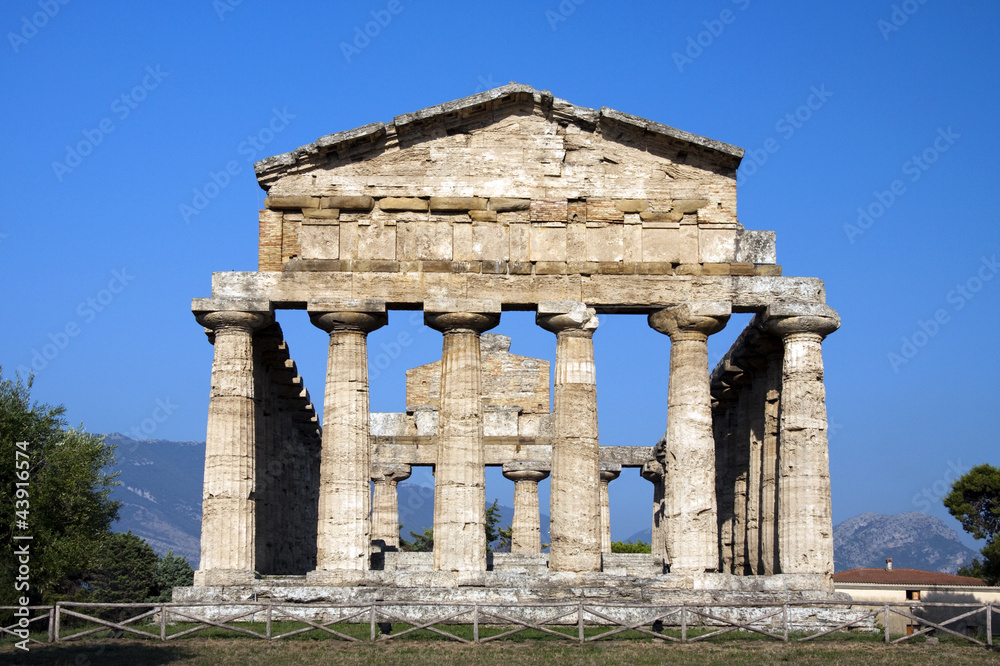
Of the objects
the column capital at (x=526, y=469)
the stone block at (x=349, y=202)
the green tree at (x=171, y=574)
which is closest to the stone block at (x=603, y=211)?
the stone block at (x=349, y=202)

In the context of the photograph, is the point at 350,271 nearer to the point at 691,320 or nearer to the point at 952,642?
the point at 691,320

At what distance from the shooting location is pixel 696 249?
33031 mm

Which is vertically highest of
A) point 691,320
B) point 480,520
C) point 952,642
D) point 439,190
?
point 439,190

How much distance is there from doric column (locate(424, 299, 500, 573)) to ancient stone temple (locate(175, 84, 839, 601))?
0.18 ft

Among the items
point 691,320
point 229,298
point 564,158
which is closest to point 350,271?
point 229,298

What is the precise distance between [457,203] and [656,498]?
80.0ft

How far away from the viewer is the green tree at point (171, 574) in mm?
53656

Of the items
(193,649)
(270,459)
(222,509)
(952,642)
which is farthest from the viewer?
(270,459)

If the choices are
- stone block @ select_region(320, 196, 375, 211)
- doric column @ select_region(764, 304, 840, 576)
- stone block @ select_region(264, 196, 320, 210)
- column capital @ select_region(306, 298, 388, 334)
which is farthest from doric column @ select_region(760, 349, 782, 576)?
stone block @ select_region(264, 196, 320, 210)

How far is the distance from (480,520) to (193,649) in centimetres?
946

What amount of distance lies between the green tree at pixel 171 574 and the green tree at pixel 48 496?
542 inches

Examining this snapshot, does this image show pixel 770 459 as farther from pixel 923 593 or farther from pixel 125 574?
pixel 125 574

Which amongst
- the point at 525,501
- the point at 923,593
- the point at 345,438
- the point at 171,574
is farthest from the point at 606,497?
the point at 345,438

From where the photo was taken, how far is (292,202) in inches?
1294
